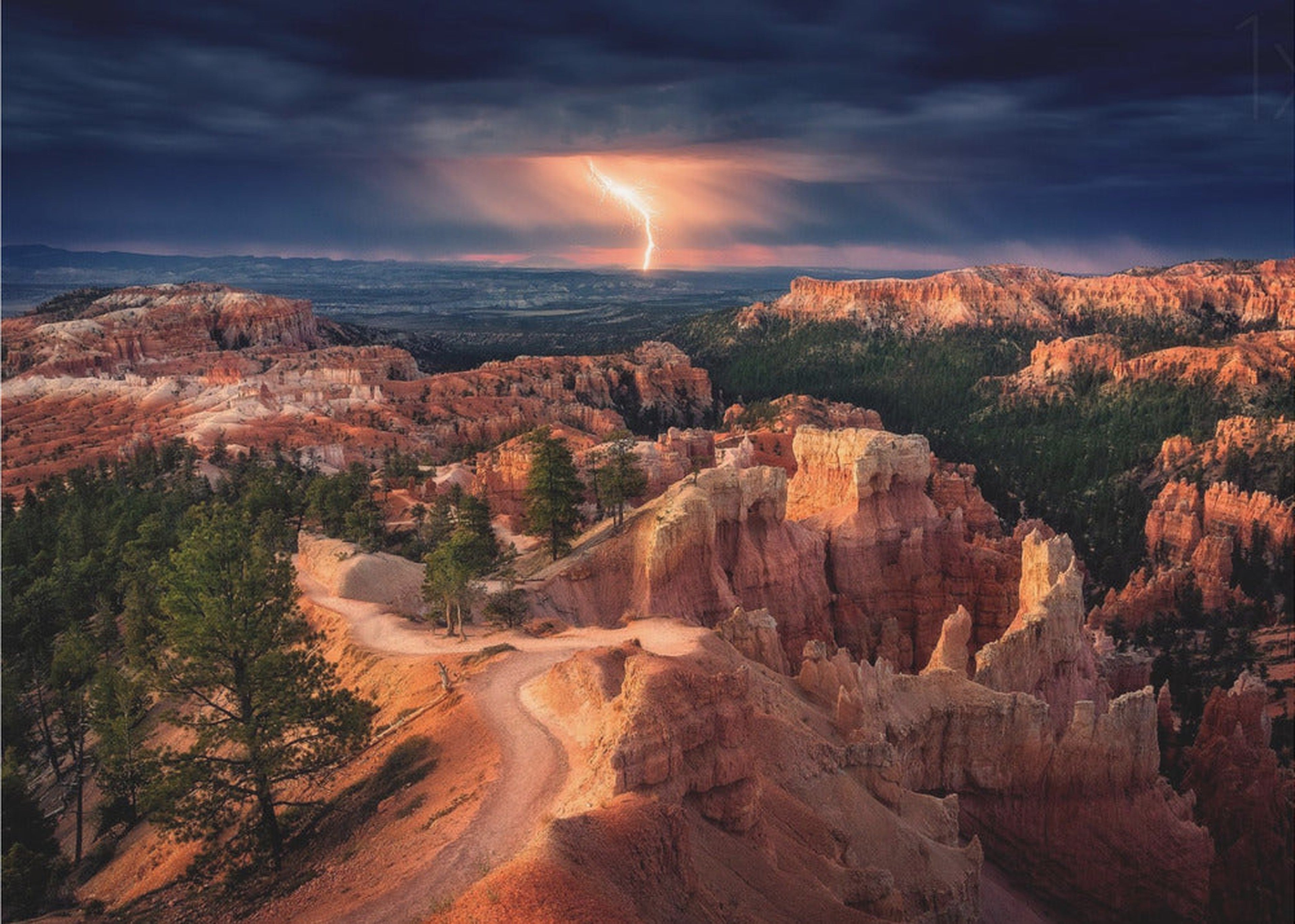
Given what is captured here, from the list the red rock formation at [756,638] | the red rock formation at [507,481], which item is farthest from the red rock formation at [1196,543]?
the red rock formation at [507,481]

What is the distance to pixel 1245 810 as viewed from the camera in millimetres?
29344

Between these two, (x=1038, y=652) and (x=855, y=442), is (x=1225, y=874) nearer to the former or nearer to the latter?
(x=1038, y=652)

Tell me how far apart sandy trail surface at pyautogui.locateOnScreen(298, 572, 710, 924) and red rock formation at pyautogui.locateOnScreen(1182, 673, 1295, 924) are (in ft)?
63.7

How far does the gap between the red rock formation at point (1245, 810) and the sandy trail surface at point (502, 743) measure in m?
19.4

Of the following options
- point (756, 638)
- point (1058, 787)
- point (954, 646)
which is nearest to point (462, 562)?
point (756, 638)

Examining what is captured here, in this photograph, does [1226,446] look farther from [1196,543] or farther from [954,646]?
[954,646]

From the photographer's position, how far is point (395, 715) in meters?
23.6

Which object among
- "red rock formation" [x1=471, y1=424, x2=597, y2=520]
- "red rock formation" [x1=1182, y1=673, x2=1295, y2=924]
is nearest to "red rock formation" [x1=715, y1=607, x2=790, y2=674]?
"red rock formation" [x1=1182, y1=673, x2=1295, y2=924]

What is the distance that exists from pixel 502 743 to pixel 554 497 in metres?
22.2

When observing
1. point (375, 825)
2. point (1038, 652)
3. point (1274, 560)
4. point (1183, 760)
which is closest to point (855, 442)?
point (1038, 652)

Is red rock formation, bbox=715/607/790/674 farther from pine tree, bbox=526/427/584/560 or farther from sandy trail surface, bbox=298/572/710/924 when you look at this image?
pine tree, bbox=526/427/584/560

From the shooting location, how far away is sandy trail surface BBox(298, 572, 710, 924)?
13.1 metres

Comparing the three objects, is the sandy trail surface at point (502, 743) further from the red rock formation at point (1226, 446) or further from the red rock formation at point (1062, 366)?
the red rock formation at point (1062, 366)

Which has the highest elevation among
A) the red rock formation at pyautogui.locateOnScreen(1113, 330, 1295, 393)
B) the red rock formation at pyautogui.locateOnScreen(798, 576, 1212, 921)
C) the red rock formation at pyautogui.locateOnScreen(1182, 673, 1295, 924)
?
the red rock formation at pyautogui.locateOnScreen(1113, 330, 1295, 393)
